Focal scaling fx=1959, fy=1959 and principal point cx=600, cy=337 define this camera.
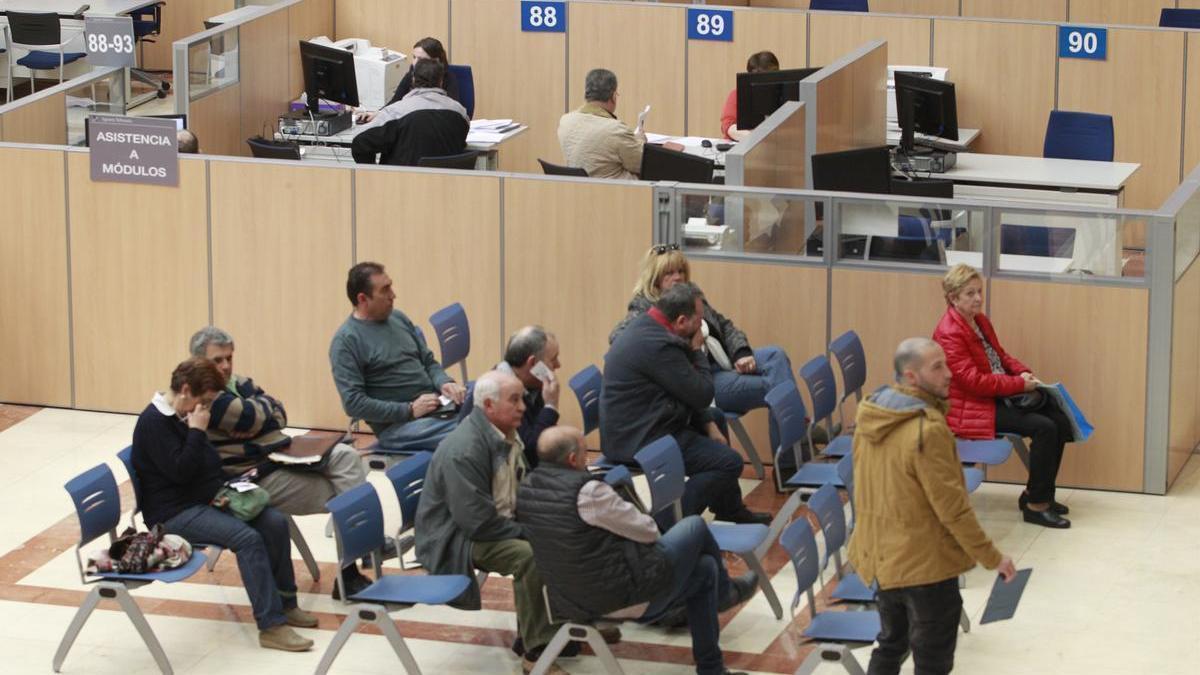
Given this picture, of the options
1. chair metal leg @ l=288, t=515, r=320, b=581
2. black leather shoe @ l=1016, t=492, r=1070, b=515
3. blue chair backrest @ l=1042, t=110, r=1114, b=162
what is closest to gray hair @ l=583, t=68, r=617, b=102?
blue chair backrest @ l=1042, t=110, r=1114, b=162

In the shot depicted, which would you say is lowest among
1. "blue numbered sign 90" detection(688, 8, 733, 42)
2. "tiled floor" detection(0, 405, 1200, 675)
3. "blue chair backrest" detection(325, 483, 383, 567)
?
"tiled floor" detection(0, 405, 1200, 675)

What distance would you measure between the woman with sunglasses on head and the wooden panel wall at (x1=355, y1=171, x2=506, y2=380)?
0.93 metres

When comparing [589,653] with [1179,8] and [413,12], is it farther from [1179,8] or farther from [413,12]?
[1179,8]

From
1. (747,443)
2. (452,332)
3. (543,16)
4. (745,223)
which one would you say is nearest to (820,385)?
(747,443)

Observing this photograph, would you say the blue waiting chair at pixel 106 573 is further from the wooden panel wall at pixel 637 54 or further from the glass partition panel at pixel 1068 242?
the wooden panel wall at pixel 637 54

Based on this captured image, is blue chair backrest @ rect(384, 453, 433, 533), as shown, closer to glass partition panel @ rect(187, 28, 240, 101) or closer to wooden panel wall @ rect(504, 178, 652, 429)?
wooden panel wall @ rect(504, 178, 652, 429)

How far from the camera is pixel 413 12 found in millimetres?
14242

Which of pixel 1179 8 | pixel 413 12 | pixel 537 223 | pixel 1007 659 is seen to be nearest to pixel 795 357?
pixel 537 223

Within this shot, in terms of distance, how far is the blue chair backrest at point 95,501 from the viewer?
23.2ft

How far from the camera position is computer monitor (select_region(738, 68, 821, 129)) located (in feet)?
40.3

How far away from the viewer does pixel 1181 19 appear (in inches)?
553

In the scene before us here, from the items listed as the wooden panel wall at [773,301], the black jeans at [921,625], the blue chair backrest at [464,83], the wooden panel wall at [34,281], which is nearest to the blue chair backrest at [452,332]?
the wooden panel wall at [773,301]

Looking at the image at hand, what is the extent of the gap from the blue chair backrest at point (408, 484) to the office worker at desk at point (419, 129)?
14.2ft

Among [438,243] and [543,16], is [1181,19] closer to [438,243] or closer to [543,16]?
[543,16]
